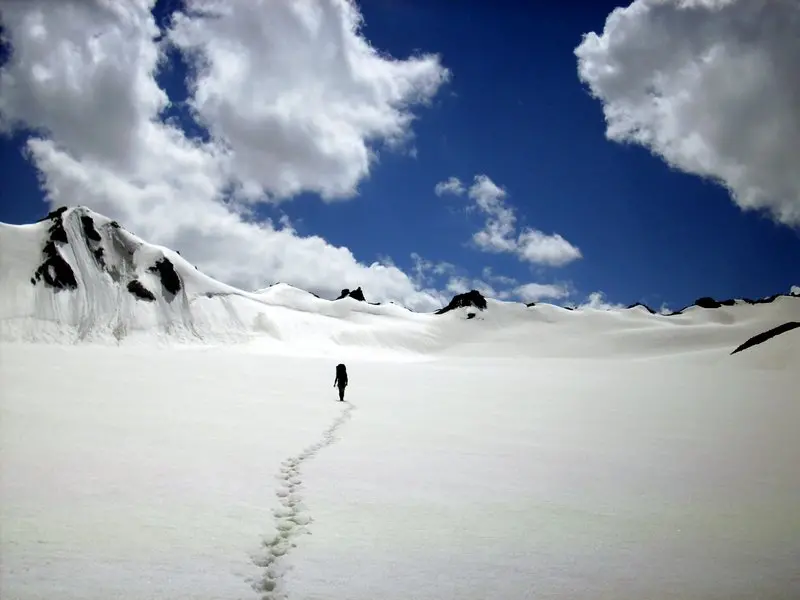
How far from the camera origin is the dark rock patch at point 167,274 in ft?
445

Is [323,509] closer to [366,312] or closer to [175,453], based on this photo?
[175,453]

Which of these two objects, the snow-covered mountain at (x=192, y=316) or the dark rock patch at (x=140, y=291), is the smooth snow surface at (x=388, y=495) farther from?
the dark rock patch at (x=140, y=291)

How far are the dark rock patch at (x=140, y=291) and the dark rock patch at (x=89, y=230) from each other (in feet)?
54.1

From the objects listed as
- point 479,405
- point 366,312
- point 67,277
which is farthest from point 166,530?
point 366,312

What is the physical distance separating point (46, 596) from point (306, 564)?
2.87 meters

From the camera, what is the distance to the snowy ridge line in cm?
601

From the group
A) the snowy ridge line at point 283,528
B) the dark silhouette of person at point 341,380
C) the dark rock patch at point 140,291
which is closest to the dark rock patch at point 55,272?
the dark rock patch at point 140,291

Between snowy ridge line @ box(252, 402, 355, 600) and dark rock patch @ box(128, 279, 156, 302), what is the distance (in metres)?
130

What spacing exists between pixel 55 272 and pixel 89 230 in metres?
19.3

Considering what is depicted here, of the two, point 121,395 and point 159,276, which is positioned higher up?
point 159,276

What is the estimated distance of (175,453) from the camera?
1205cm

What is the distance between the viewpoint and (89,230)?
431 ft

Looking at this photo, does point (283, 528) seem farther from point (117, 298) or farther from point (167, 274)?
point (167, 274)

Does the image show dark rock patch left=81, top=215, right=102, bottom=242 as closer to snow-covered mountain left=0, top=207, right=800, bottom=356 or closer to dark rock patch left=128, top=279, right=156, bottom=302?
snow-covered mountain left=0, top=207, right=800, bottom=356
